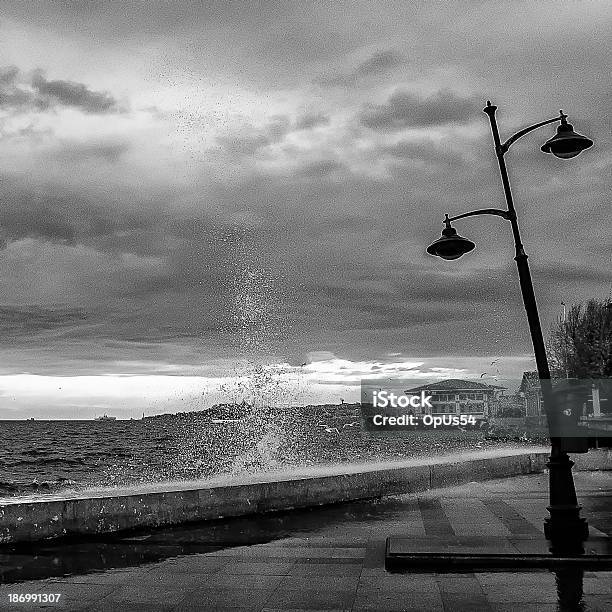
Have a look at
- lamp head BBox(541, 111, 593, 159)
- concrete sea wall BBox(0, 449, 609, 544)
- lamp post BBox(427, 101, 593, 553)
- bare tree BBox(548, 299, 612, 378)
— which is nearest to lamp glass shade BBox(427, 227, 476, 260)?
lamp post BBox(427, 101, 593, 553)

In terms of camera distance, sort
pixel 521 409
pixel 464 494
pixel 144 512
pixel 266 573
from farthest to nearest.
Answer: pixel 521 409, pixel 464 494, pixel 144 512, pixel 266 573

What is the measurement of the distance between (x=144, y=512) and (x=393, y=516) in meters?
4.38

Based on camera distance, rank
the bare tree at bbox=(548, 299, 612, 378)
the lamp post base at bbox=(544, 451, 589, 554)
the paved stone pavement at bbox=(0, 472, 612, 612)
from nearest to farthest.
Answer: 1. the paved stone pavement at bbox=(0, 472, 612, 612)
2. the lamp post base at bbox=(544, 451, 589, 554)
3. the bare tree at bbox=(548, 299, 612, 378)

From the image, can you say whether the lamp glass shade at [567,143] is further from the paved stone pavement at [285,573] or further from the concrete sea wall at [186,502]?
the concrete sea wall at [186,502]

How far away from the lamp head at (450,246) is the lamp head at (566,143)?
1.70 meters

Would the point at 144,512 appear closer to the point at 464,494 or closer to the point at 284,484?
the point at 284,484

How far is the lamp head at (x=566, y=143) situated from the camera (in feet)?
35.1

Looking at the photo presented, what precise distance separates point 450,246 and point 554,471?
3435 millimetres

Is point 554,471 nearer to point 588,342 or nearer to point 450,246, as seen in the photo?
point 450,246

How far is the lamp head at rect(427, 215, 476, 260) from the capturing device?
11.4 metres

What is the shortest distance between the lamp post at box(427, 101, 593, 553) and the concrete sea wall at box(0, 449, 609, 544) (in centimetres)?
488

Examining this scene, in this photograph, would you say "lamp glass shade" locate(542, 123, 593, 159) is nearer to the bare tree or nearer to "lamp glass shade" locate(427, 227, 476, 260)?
"lamp glass shade" locate(427, 227, 476, 260)

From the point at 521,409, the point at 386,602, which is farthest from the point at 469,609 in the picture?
the point at 521,409

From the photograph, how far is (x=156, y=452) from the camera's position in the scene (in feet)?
298
